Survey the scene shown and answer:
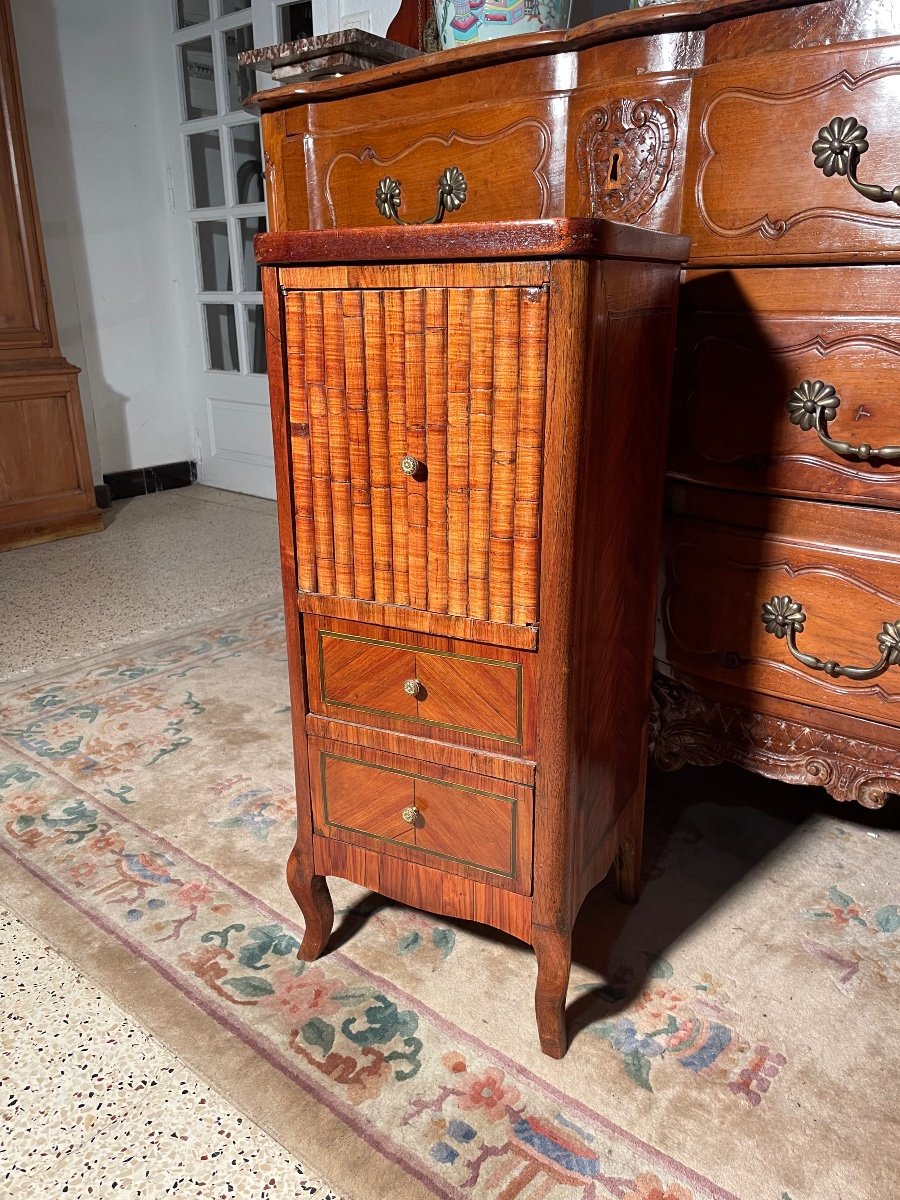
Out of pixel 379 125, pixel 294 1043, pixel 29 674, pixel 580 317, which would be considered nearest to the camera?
pixel 580 317

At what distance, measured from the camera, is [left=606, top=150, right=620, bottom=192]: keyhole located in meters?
1.20

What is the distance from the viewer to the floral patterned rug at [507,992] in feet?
3.41

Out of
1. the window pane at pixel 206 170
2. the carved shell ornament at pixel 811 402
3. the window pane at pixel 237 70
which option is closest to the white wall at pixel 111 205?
the window pane at pixel 206 170

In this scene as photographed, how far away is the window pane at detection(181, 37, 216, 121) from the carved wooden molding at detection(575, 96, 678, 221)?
3401 millimetres

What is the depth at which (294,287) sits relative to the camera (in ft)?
3.45

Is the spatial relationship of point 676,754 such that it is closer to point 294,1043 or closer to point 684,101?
point 294,1043

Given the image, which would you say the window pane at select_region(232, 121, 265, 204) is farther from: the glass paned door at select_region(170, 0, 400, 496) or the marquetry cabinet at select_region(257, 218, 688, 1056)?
the marquetry cabinet at select_region(257, 218, 688, 1056)

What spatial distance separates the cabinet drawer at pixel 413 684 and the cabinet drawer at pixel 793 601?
42 cm

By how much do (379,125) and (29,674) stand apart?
1.66 metres

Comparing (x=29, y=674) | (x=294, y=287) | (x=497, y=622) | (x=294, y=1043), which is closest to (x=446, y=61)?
(x=294, y=287)

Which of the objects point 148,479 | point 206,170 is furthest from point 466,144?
point 148,479

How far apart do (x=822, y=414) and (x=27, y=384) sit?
3156 mm

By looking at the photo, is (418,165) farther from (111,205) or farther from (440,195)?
(111,205)

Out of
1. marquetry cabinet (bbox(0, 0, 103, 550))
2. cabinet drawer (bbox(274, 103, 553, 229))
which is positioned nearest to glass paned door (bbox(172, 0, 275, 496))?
marquetry cabinet (bbox(0, 0, 103, 550))
